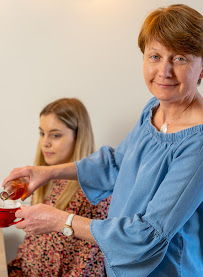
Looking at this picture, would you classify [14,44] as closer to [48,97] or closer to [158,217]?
[48,97]

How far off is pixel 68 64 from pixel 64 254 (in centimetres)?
78

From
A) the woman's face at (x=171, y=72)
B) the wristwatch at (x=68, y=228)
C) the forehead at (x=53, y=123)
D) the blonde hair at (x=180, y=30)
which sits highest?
the blonde hair at (x=180, y=30)

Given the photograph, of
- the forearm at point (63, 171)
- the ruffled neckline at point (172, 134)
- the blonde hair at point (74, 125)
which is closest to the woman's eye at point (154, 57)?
the ruffled neckline at point (172, 134)

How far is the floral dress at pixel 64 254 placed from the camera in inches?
64.5

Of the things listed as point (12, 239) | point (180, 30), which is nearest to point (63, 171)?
point (180, 30)

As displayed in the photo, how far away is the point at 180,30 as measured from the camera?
0.97 m

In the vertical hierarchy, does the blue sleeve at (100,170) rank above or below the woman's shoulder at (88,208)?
above

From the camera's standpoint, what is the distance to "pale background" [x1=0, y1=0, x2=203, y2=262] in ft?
5.91

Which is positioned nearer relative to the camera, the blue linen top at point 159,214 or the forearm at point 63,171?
the blue linen top at point 159,214

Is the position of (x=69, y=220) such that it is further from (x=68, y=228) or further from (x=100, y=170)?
(x=100, y=170)

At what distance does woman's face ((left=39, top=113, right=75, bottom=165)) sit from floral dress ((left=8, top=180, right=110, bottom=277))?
0.38ft

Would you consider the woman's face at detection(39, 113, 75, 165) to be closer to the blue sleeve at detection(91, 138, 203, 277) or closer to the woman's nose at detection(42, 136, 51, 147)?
the woman's nose at detection(42, 136, 51, 147)

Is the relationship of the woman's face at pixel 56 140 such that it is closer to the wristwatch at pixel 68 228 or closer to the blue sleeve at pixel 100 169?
the blue sleeve at pixel 100 169

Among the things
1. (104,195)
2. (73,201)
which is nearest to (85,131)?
(73,201)
